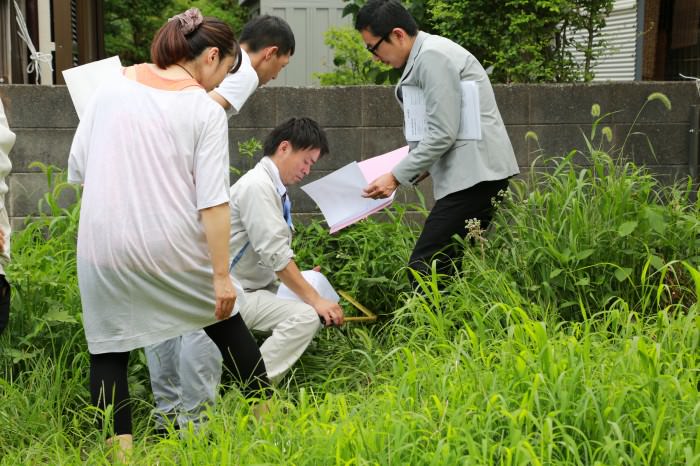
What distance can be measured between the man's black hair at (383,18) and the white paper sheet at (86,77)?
124 centimetres

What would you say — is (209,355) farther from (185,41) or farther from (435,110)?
(435,110)

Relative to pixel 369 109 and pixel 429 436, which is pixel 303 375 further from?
pixel 369 109

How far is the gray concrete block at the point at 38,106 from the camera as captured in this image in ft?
19.1

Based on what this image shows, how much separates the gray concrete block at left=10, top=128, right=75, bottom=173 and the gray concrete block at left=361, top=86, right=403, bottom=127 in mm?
1810

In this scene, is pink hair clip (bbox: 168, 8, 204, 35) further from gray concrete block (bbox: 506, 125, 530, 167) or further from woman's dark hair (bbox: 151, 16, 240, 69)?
gray concrete block (bbox: 506, 125, 530, 167)

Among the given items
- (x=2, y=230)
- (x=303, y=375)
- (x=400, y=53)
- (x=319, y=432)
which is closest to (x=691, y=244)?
(x=400, y=53)

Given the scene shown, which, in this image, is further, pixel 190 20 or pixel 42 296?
pixel 42 296

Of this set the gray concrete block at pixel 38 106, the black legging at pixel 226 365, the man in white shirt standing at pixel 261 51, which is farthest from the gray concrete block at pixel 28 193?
the black legging at pixel 226 365

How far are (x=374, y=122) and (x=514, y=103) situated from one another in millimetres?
890

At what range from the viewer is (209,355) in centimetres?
397

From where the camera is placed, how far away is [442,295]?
14.0ft

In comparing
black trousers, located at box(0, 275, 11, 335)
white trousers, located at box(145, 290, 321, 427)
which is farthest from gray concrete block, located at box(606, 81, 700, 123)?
black trousers, located at box(0, 275, 11, 335)

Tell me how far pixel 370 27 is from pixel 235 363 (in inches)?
65.0

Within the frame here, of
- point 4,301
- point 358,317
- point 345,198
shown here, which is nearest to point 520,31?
point 345,198
